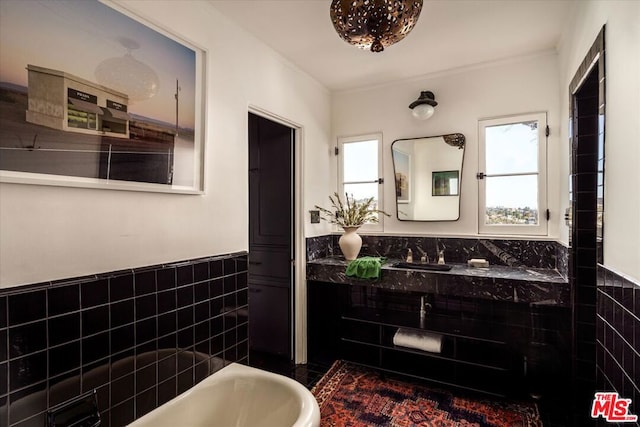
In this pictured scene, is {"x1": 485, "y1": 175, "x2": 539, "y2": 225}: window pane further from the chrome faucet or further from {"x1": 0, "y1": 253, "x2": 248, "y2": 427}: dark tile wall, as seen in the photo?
{"x1": 0, "y1": 253, "x2": 248, "y2": 427}: dark tile wall

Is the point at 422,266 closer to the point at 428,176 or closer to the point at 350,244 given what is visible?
the point at 350,244

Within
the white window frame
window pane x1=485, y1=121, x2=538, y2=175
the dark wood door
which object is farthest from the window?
the dark wood door

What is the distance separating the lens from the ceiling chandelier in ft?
4.39

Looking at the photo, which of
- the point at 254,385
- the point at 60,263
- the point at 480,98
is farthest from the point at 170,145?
the point at 480,98

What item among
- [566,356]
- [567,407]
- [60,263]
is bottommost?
[567,407]

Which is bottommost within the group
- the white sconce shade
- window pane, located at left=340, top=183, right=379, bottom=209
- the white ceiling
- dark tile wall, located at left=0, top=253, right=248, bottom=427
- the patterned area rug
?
the patterned area rug

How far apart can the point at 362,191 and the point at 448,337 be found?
1576 millimetres

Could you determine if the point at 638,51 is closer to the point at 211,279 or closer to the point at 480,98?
the point at 480,98

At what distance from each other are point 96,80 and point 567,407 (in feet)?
11.3

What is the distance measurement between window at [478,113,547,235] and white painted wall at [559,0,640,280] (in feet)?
3.91

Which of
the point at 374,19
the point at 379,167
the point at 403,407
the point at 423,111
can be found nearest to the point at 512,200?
the point at 423,111

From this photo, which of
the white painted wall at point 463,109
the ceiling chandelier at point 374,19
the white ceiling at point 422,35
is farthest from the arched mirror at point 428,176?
the ceiling chandelier at point 374,19

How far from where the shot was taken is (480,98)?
286 cm

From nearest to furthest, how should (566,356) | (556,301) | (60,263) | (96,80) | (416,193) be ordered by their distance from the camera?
(60,263) → (96,80) → (556,301) → (566,356) → (416,193)
